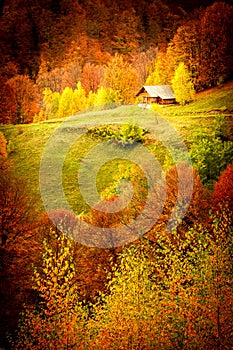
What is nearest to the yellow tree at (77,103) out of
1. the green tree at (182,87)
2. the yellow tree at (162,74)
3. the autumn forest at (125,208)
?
the autumn forest at (125,208)

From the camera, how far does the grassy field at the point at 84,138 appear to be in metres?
44.2

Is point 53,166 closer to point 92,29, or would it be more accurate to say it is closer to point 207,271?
point 207,271

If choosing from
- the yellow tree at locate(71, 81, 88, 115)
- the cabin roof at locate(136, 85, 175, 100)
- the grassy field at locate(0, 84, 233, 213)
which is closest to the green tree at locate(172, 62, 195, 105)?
the grassy field at locate(0, 84, 233, 213)

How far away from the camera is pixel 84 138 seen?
52.2 meters

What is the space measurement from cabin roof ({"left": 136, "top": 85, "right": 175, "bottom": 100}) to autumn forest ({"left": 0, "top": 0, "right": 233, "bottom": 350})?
7.55 feet

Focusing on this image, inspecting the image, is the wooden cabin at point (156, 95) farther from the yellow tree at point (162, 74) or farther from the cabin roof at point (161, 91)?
the yellow tree at point (162, 74)

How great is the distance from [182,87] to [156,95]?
18.3 ft

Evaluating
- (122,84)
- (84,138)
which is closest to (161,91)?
(122,84)

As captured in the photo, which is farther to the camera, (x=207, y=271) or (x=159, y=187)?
(x=159, y=187)

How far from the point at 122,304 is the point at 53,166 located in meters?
31.1

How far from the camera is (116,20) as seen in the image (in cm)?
13888

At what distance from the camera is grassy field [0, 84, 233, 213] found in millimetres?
44250

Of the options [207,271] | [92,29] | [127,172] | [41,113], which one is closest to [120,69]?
[41,113]

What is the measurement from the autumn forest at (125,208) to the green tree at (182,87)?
0.22m
